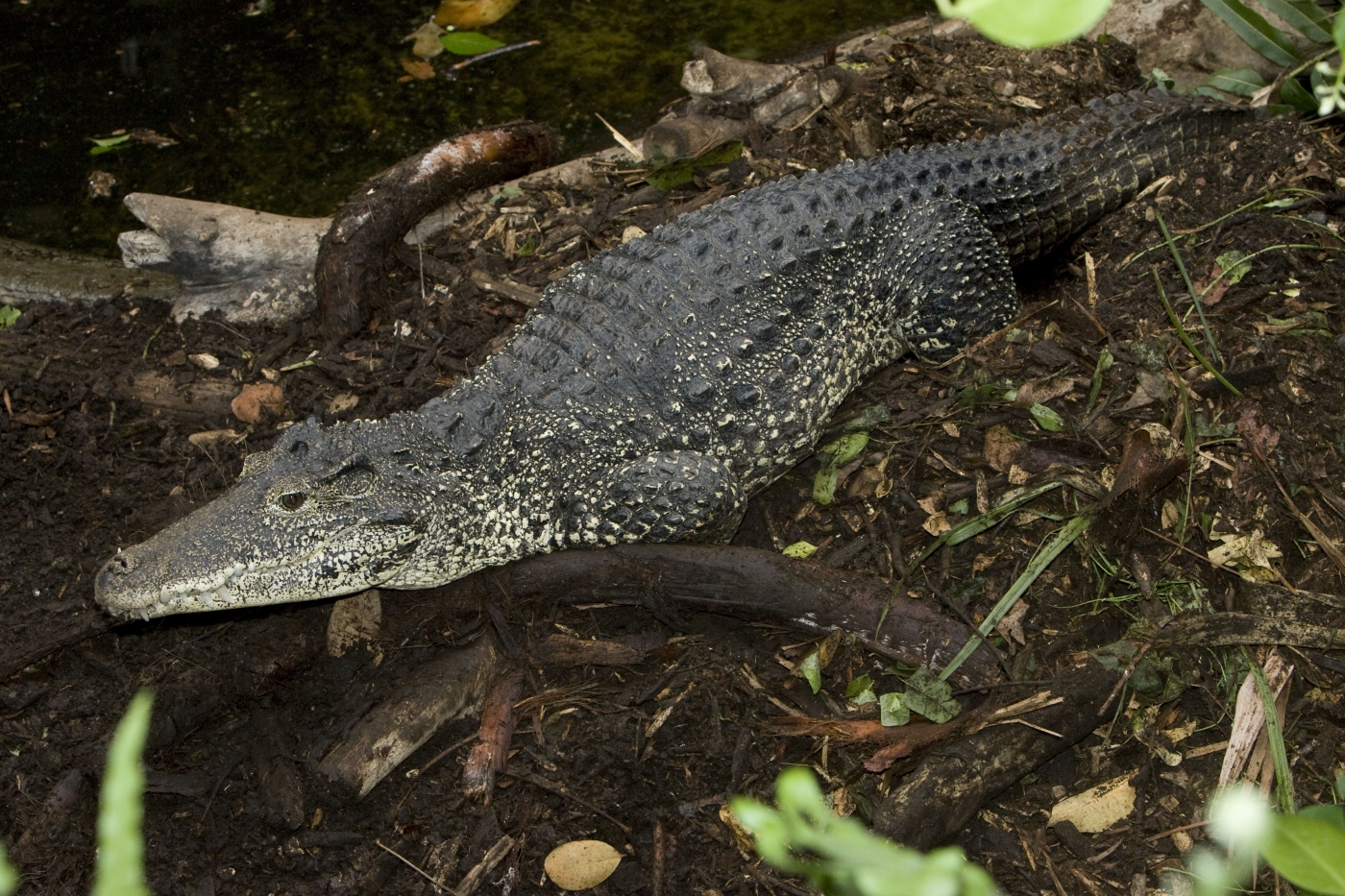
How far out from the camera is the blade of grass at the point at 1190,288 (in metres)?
3.98

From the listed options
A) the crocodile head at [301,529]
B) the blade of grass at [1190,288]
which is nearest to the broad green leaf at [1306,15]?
the blade of grass at [1190,288]

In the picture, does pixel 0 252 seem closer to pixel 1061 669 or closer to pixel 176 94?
pixel 176 94

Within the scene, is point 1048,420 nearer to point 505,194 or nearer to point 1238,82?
point 1238,82

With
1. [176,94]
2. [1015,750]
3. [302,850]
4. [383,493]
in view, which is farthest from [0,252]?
[1015,750]

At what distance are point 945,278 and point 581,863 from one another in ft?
9.01

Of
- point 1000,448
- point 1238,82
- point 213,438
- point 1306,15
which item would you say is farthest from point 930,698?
point 1306,15

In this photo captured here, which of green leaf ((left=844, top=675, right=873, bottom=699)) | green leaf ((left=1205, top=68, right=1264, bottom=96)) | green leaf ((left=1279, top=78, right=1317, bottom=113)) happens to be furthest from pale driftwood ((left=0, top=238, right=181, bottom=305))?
green leaf ((left=1279, top=78, right=1317, bottom=113))

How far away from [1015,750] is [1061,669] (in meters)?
0.37

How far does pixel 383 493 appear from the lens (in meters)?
3.77

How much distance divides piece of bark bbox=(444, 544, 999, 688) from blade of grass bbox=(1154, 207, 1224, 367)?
61.0 inches

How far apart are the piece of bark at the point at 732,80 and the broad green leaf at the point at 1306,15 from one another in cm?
241

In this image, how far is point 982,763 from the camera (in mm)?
3170

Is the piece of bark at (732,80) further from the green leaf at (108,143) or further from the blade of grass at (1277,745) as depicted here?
the blade of grass at (1277,745)

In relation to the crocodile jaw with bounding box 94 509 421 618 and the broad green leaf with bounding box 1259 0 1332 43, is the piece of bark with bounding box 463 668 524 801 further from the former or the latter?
the broad green leaf with bounding box 1259 0 1332 43
